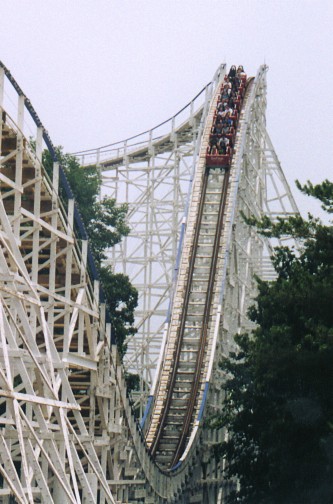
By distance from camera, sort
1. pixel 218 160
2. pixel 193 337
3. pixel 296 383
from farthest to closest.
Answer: pixel 218 160 → pixel 193 337 → pixel 296 383

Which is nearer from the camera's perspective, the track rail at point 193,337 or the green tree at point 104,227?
the track rail at point 193,337

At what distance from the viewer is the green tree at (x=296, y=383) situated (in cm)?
2261

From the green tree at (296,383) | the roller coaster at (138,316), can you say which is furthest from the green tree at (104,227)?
the green tree at (296,383)

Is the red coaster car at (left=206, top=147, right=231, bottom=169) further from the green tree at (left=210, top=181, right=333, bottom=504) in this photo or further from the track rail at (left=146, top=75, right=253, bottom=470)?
the green tree at (left=210, top=181, right=333, bottom=504)

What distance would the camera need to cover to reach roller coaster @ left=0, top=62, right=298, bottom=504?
696 inches

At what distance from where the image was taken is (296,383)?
23.2 meters

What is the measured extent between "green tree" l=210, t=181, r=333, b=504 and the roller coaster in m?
2.34

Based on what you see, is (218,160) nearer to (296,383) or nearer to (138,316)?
(138,316)

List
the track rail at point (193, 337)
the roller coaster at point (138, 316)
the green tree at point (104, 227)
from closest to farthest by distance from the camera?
the roller coaster at point (138, 316), the track rail at point (193, 337), the green tree at point (104, 227)

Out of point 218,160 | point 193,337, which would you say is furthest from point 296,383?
point 218,160

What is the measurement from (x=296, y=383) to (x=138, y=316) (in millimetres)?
13144

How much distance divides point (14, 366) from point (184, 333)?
14665mm

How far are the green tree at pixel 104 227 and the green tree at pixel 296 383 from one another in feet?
27.2

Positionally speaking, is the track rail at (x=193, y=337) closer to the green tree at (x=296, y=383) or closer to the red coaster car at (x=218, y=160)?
the red coaster car at (x=218, y=160)
